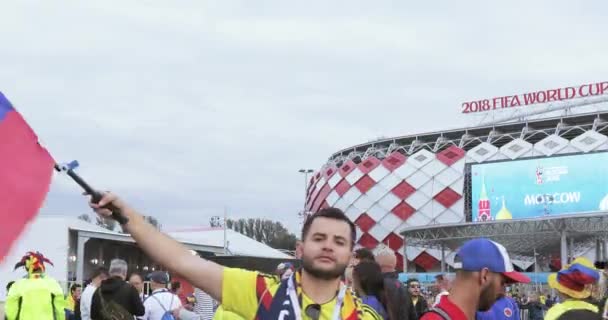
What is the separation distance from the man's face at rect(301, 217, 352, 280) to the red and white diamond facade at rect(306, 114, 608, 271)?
6364cm

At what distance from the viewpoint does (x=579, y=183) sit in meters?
51.9

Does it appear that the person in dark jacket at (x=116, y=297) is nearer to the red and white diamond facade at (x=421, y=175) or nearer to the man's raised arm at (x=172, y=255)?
the man's raised arm at (x=172, y=255)

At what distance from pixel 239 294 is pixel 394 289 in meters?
3.20

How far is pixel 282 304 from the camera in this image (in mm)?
3389

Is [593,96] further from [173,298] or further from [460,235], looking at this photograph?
[173,298]

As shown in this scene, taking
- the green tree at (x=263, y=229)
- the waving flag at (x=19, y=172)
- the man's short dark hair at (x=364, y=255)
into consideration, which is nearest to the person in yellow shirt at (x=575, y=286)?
the man's short dark hair at (x=364, y=255)

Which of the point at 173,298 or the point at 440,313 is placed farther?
the point at 173,298

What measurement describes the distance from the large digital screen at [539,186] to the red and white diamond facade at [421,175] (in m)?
12.7

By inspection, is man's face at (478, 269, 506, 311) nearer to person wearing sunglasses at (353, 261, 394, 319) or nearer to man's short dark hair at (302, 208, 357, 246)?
man's short dark hair at (302, 208, 357, 246)

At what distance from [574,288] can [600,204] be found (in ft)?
162

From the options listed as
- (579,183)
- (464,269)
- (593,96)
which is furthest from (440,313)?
(593,96)

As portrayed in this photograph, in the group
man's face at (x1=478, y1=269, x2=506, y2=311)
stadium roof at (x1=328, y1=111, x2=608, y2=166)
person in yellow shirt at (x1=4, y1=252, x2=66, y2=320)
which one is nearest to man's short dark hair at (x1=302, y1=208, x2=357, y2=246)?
man's face at (x1=478, y1=269, x2=506, y2=311)

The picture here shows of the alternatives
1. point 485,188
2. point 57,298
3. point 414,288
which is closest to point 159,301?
point 57,298

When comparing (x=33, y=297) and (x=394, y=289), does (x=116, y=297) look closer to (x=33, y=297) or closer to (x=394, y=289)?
(x=33, y=297)
